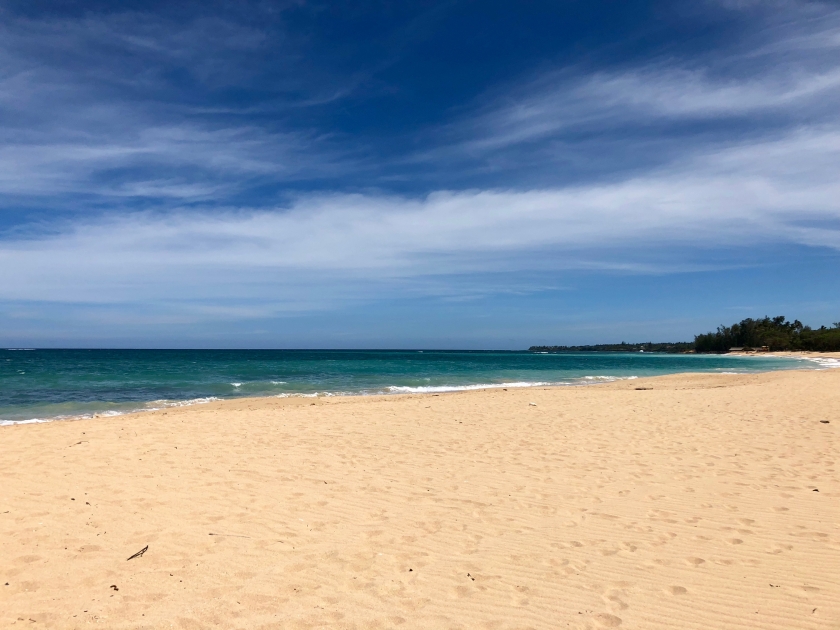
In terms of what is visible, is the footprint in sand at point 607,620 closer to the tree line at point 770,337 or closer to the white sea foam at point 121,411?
the white sea foam at point 121,411

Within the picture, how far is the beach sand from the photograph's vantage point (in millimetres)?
3787

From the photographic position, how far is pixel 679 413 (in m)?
13.7

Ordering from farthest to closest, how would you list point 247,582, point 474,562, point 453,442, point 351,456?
1. point 453,442
2. point 351,456
3. point 474,562
4. point 247,582

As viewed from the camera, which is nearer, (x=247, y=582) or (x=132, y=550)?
(x=247, y=582)

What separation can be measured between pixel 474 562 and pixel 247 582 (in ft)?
6.30

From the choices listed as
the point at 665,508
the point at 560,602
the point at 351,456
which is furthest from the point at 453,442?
the point at 560,602

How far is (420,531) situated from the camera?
17.4 ft

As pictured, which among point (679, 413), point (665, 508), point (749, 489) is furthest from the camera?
point (679, 413)

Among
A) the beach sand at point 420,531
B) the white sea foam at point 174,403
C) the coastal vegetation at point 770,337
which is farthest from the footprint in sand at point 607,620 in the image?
the coastal vegetation at point 770,337

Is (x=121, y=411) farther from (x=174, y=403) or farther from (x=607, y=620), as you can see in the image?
(x=607, y=620)

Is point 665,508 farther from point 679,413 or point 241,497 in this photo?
point 679,413

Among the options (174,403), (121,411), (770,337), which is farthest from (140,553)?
(770,337)

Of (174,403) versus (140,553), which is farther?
(174,403)

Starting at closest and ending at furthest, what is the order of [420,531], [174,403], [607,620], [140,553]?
1. [607,620]
2. [140,553]
3. [420,531]
4. [174,403]
